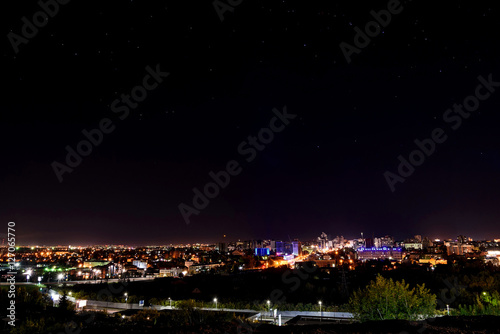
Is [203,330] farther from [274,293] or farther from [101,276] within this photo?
[101,276]

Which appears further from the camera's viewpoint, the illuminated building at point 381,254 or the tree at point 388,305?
the illuminated building at point 381,254

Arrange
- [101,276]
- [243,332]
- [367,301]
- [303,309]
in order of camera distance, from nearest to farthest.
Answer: [243,332], [367,301], [303,309], [101,276]

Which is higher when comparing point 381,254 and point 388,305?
point 388,305

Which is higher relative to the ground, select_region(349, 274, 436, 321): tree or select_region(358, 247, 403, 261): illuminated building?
select_region(349, 274, 436, 321): tree

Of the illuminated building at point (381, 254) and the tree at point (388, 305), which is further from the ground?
the tree at point (388, 305)

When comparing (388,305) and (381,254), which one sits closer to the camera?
(388,305)

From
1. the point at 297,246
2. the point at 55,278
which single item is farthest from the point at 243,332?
the point at 297,246

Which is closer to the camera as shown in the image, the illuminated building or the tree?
the tree

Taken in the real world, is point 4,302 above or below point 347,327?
below

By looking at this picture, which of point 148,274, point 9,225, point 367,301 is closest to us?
point 9,225

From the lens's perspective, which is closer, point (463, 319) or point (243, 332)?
point (243, 332)

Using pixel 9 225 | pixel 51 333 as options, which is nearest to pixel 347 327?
pixel 51 333
